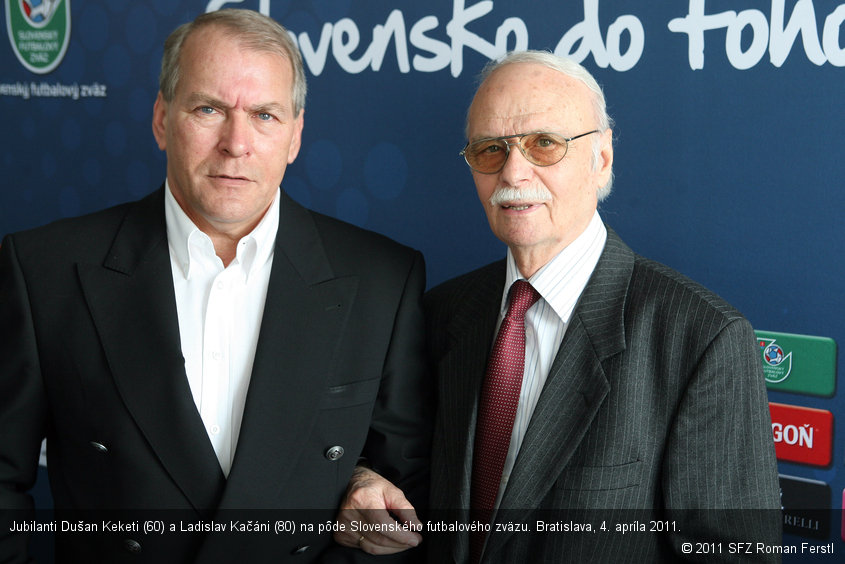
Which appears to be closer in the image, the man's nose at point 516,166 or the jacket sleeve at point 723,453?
the jacket sleeve at point 723,453

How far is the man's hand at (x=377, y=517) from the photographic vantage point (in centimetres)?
173

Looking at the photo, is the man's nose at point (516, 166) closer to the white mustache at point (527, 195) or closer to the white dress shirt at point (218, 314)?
the white mustache at point (527, 195)

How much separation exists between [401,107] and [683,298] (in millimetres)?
1133

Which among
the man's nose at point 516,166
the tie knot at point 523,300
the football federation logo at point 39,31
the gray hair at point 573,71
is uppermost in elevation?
the football federation logo at point 39,31

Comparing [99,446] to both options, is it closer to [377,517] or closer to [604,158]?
[377,517]

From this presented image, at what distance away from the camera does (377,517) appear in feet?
5.67

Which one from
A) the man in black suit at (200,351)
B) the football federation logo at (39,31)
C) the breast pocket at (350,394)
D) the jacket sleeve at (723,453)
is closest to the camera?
the jacket sleeve at (723,453)

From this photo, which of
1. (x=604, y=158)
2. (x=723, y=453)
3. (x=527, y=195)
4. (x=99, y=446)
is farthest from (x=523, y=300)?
(x=99, y=446)

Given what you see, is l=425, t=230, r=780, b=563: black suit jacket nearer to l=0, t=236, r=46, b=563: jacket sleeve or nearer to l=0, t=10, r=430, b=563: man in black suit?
l=0, t=10, r=430, b=563: man in black suit

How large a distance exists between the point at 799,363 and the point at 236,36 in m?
1.49

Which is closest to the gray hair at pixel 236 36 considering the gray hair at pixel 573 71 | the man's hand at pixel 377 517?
the gray hair at pixel 573 71

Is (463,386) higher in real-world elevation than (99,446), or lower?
higher

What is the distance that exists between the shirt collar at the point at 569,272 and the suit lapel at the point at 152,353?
0.77 meters

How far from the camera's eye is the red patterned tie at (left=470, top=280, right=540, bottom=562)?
1.72 metres
